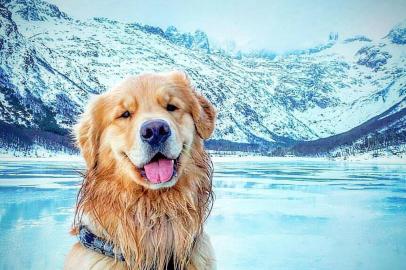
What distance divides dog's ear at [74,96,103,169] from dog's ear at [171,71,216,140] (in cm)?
31

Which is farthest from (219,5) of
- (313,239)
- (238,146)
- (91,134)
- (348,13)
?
(238,146)

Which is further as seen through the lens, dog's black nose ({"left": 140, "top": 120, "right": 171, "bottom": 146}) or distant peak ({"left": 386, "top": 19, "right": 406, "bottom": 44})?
distant peak ({"left": 386, "top": 19, "right": 406, "bottom": 44})

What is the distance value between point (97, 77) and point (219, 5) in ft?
26.1

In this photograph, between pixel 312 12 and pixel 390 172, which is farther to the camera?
pixel 390 172

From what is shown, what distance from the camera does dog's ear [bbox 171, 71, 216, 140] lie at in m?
1.93

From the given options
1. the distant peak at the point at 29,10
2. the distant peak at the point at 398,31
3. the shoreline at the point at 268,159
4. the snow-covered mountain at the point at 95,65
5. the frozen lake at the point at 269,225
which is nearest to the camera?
the frozen lake at the point at 269,225

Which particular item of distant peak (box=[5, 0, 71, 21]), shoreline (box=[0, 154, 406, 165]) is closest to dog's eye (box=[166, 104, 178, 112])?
shoreline (box=[0, 154, 406, 165])

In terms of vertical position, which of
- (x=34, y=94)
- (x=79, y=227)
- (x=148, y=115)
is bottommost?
(x=79, y=227)

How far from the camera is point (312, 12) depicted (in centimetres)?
759

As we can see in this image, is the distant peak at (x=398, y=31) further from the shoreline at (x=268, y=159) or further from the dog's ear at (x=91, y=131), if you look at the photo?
the dog's ear at (x=91, y=131)

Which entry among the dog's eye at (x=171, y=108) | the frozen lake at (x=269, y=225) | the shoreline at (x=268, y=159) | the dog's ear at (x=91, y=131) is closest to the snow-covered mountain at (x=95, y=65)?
the shoreline at (x=268, y=159)

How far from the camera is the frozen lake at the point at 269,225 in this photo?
3984mm

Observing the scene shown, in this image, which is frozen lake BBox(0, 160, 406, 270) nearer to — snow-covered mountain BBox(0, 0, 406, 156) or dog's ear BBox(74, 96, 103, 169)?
snow-covered mountain BBox(0, 0, 406, 156)

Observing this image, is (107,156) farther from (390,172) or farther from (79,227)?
(390,172)
